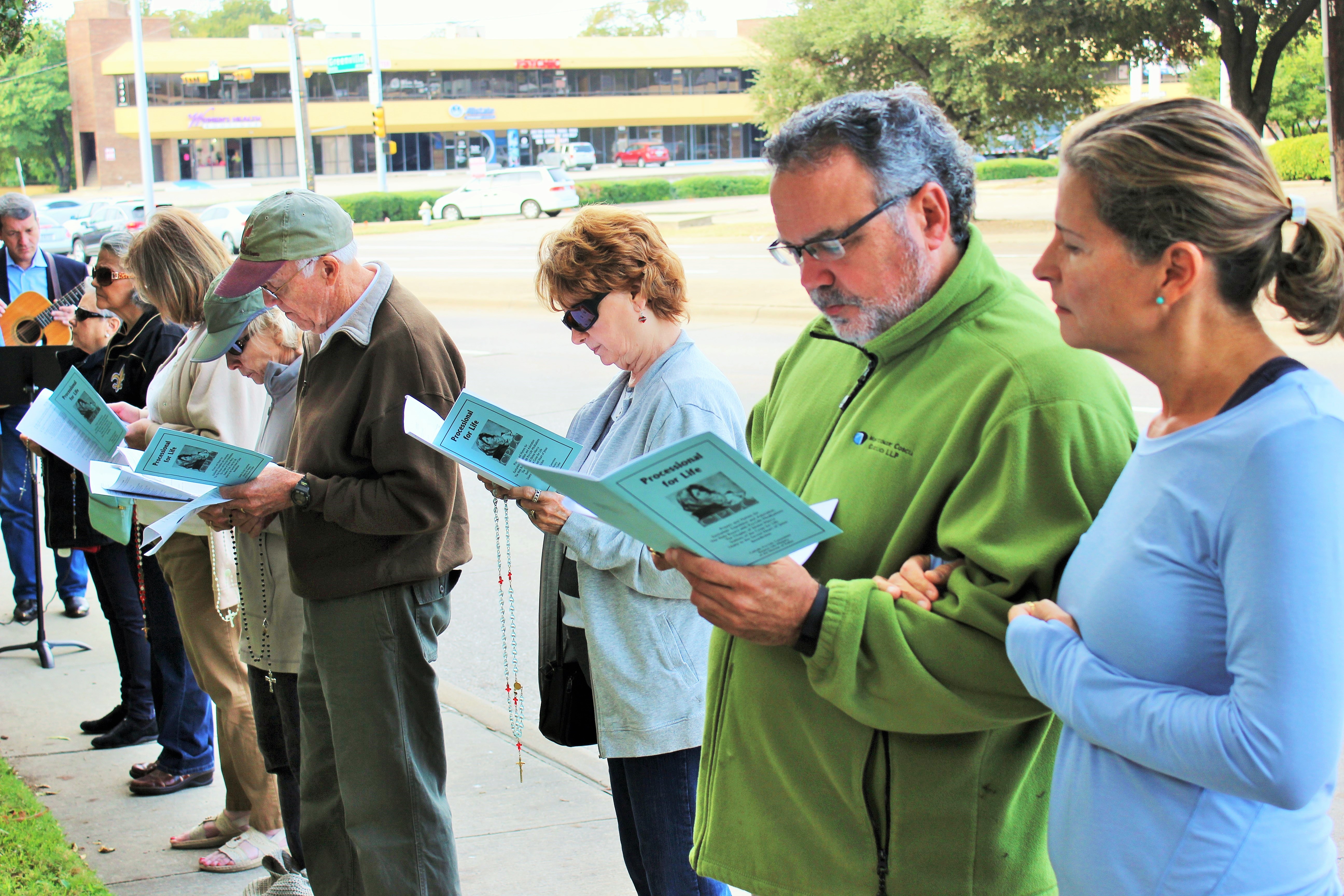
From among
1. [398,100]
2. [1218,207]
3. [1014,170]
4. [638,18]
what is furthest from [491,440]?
[638,18]

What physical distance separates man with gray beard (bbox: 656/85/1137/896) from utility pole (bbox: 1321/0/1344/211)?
13.1 meters

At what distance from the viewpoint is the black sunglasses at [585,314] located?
288 cm

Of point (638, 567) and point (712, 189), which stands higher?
Answer: point (712, 189)

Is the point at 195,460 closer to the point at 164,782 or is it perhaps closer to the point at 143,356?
the point at 143,356

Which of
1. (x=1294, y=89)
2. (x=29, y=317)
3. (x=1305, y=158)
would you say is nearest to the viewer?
(x=29, y=317)

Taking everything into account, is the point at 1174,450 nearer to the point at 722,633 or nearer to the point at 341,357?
the point at 722,633

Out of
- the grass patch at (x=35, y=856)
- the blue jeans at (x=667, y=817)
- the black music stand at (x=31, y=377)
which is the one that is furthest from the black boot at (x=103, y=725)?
the blue jeans at (x=667, y=817)

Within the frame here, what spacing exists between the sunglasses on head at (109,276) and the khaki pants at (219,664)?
114cm

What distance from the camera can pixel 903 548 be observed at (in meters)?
1.88

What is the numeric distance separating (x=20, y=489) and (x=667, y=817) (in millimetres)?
5218

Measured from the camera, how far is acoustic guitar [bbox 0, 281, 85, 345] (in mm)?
5926

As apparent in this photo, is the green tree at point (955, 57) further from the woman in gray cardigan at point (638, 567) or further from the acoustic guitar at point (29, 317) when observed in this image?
the woman in gray cardigan at point (638, 567)

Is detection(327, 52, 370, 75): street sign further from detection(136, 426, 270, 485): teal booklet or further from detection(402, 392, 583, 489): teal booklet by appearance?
detection(402, 392, 583, 489): teal booklet

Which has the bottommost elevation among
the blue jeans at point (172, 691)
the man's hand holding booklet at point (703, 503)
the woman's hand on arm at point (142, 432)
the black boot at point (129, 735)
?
the black boot at point (129, 735)
